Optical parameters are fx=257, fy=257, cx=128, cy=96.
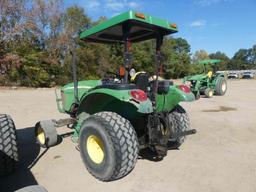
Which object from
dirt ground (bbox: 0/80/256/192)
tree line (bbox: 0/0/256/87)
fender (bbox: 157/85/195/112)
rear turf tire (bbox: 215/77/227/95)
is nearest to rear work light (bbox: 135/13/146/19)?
fender (bbox: 157/85/195/112)

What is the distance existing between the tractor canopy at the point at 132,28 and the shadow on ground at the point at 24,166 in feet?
6.98

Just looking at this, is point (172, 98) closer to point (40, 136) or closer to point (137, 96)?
point (137, 96)

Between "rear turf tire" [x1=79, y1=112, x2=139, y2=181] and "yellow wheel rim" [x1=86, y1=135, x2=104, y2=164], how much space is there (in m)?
0.04

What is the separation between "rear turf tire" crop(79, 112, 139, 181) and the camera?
312 cm

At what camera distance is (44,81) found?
18266mm

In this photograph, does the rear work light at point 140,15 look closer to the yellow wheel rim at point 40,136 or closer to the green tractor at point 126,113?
the green tractor at point 126,113

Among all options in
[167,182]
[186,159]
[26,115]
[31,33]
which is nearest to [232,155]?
[186,159]

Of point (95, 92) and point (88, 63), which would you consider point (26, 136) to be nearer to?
point (95, 92)

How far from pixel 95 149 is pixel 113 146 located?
21.3 inches

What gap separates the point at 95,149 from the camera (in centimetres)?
358

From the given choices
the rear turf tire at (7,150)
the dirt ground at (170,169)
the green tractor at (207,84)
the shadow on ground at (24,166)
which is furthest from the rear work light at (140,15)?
the green tractor at (207,84)

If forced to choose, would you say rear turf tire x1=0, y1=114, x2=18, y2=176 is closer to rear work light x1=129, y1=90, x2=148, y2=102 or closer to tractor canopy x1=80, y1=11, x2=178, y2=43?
rear work light x1=129, y1=90, x2=148, y2=102

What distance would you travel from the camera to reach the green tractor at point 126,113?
3154 millimetres

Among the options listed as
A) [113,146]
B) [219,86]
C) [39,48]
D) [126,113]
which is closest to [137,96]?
[113,146]
